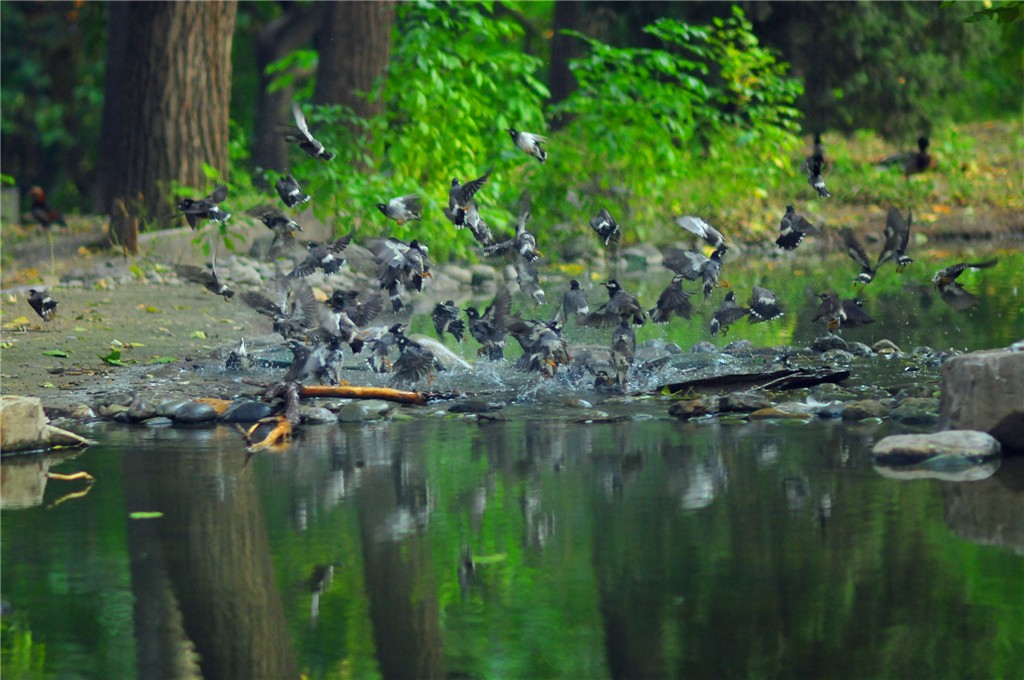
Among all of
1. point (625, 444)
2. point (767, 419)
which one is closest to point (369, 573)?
point (625, 444)

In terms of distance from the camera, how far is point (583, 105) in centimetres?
1619

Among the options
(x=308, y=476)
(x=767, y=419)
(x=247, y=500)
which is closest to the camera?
(x=247, y=500)

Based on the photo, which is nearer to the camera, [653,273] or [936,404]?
[936,404]

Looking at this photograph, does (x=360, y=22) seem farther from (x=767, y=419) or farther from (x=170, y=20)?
(x=767, y=419)

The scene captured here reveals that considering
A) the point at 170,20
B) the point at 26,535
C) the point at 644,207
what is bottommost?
the point at 26,535

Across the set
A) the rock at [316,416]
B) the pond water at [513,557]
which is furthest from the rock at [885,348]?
the rock at [316,416]

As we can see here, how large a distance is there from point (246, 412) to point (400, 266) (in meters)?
1.88

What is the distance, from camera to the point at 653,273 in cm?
1666

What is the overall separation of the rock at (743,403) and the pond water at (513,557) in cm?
21

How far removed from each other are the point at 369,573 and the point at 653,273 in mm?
12295

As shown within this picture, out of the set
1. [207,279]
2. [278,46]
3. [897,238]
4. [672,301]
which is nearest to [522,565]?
[672,301]

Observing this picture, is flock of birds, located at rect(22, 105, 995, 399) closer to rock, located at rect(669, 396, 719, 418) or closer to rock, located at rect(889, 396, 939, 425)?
rock, located at rect(669, 396, 719, 418)

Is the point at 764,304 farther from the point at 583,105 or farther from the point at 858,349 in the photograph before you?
the point at 583,105

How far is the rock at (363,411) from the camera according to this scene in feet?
24.3
